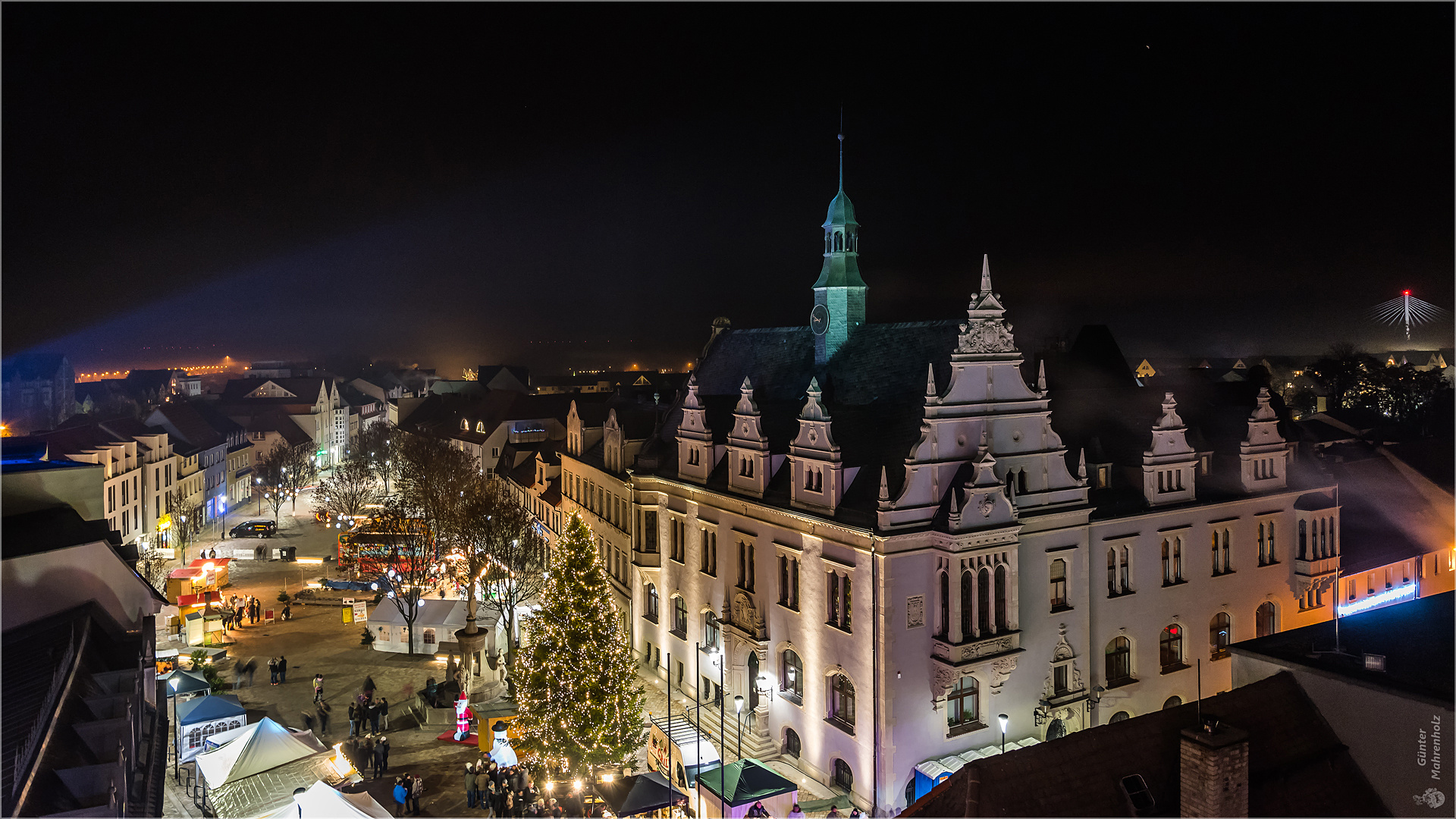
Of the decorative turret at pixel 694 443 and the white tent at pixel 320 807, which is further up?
the decorative turret at pixel 694 443

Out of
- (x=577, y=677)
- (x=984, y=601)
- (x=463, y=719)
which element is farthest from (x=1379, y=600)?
(x=463, y=719)

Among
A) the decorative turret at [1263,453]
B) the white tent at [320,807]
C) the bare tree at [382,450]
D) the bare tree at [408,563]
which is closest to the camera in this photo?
the white tent at [320,807]

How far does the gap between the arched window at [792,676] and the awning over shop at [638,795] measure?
19.8 feet

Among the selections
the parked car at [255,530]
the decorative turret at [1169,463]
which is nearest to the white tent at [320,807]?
the decorative turret at [1169,463]

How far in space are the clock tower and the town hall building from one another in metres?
0.10

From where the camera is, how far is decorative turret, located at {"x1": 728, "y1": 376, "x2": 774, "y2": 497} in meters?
33.6

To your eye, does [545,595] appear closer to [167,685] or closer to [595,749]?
[595,749]

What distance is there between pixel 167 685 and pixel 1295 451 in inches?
1907

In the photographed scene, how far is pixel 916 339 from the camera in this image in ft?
111

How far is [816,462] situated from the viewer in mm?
30391

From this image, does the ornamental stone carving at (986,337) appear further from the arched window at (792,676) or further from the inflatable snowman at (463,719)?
the inflatable snowman at (463,719)

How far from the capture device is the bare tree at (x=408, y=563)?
45000 mm

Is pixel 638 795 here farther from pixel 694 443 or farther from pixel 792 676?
pixel 694 443

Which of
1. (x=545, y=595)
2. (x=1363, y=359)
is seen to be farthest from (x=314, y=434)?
(x=1363, y=359)
